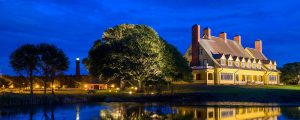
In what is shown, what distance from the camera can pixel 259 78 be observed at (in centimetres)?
10094

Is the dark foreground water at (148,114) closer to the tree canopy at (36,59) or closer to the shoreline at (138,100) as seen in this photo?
the shoreline at (138,100)

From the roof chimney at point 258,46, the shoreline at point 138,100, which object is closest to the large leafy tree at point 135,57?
the shoreline at point 138,100

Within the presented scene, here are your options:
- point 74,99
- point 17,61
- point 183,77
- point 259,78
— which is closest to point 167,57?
point 183,77

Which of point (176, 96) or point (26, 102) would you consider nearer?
point (26, 102)

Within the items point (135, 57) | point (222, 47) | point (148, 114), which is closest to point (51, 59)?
point (135, 57)

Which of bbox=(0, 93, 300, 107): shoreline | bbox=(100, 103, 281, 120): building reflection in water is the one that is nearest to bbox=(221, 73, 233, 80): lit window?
bbox=(0, 93, 300, 107): shoreline

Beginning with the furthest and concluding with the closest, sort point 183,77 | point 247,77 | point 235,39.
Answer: point 235,39, point 247,77, point 183,77

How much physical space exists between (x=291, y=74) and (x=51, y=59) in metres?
67.6

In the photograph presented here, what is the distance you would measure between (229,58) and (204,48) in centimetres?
644

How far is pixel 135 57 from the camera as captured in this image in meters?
64.3

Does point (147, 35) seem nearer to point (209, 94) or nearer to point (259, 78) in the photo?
point (209, 94)

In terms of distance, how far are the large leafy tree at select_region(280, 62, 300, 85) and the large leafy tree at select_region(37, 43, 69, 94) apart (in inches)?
2497

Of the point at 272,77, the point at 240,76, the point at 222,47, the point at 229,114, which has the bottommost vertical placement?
the point at 229,114

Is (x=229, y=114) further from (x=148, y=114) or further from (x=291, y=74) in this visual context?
(x=291, y=74)
